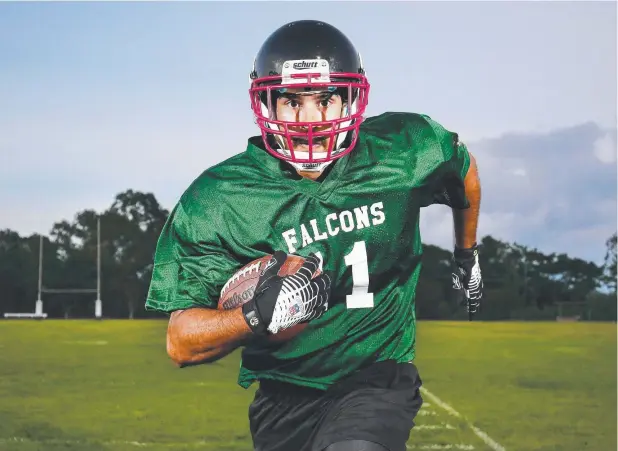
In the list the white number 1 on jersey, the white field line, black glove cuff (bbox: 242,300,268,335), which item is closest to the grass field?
the white field line

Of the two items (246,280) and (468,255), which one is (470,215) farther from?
(246,280)

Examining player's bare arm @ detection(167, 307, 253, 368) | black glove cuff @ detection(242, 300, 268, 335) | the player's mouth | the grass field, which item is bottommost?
the grass field

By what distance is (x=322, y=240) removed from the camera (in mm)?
4359

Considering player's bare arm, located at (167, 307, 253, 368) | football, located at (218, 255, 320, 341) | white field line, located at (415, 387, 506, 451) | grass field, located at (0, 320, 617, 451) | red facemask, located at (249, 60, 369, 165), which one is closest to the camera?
player's bare arm, located at (167, 307, 253, 368)

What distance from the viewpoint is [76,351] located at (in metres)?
21.7

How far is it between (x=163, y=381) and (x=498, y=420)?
5.70 metres

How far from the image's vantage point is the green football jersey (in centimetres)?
432

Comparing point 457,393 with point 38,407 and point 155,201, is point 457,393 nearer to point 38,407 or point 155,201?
point 38,407

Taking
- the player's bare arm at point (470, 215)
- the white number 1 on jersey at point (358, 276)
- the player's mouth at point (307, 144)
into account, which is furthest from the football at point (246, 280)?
the player's bare arm at point (470, 215)

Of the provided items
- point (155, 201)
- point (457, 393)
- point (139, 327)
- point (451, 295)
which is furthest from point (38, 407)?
point (155, 201)

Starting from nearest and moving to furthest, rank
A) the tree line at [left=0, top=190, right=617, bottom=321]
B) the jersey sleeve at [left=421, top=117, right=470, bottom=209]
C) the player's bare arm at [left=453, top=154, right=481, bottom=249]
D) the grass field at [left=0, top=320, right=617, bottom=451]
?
1. the jersey sleeve at [left=421, top=117, right=470, bottom=209]
2. the player's bare arm at [left=453, top=154, right=481, bottom=249]
3. the grass field at [left=0, top=320, right=617, bottom=451]
4. the tree line at [left=0, top=190, right=617, bottom=321]

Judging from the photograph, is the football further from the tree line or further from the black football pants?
the tree line

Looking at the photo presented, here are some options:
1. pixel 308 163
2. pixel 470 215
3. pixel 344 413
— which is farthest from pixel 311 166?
pixel 470 215

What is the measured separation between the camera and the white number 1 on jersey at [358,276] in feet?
14.3
